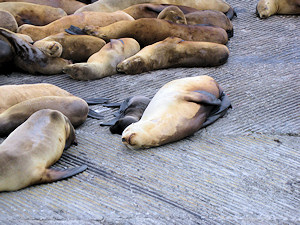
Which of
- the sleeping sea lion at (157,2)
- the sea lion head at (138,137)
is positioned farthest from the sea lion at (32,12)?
the sea lion head at (138,137)

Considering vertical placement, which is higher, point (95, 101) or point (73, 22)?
point (73, 22)

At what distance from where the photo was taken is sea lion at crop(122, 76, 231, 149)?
163 inches

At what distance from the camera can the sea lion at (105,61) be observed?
5.71m

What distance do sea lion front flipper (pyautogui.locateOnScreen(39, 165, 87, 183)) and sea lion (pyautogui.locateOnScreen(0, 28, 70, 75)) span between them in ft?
7.67

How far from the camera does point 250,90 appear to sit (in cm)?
540

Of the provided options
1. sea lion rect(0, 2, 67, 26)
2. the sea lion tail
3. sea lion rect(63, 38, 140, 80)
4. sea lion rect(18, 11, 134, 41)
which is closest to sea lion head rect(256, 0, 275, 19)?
the sea lion tail

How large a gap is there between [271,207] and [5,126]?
2260mm

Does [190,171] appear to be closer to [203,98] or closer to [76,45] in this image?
[203,98]

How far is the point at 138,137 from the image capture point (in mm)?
4066

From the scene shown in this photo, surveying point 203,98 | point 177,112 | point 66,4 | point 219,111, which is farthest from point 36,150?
point 66,4

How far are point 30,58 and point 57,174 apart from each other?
2.48 m

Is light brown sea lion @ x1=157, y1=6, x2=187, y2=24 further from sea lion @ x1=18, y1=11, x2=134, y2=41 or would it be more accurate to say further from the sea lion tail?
the sea lion tail

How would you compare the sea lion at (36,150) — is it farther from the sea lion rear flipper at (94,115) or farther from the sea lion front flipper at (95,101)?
the sea lion front flipper at (95,101)

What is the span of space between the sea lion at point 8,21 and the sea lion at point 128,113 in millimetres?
2163
